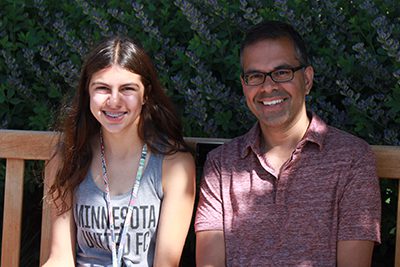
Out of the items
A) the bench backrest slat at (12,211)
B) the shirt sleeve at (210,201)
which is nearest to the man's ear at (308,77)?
the shirt sleeve at (210,201)

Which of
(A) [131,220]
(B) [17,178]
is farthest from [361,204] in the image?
(B) [17,178]

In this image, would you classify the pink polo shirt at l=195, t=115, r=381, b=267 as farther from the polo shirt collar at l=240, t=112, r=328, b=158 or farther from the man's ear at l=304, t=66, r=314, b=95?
the man's ear at l=304, t=66, r=314, b=95

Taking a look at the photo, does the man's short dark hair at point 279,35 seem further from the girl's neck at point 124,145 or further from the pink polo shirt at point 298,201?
the girl's neck at point 124,145

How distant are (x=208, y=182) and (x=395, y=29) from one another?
1049mm

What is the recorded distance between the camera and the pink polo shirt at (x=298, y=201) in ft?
10.7

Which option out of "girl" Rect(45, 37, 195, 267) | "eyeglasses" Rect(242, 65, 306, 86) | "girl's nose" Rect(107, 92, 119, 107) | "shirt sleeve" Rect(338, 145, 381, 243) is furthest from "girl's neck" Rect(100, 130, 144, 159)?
"shirt sleeve" Rect(338, 145, 381, 243)

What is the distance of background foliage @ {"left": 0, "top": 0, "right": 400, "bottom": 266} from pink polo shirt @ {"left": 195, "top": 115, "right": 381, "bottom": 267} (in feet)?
0.96

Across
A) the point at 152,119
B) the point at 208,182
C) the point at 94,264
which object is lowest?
the point at 94,264

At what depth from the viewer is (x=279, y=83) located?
3400mm

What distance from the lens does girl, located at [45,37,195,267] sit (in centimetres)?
354

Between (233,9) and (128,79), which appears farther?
(233,9)

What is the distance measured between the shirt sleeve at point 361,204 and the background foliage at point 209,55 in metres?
0.34

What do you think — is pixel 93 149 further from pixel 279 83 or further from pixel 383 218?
pixel 383 218

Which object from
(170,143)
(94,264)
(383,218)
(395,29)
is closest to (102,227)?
(94,264)
